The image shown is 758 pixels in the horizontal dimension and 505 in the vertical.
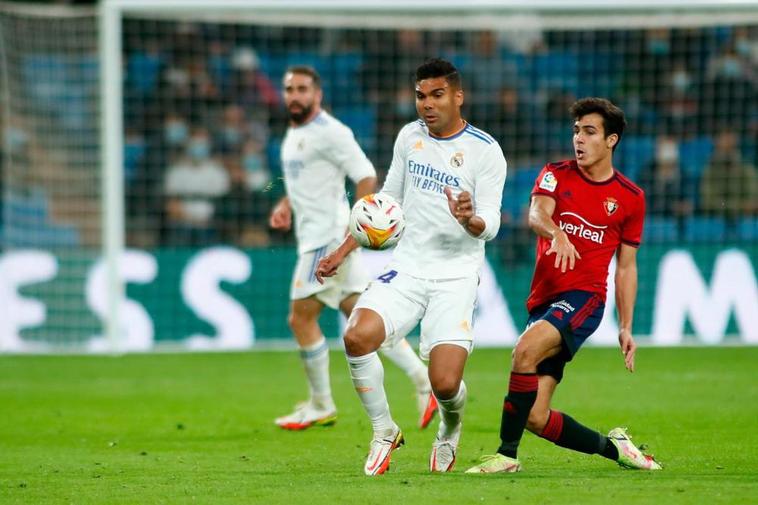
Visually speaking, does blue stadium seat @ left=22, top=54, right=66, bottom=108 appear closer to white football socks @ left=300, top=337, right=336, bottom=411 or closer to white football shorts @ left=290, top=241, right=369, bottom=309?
white football shorts @ left=290, top=241, right=369, bottom=309

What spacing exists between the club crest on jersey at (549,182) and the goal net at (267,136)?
8259mm

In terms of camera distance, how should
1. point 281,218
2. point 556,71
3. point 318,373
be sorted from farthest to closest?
point 556,71 → point 281,218 → point 318,373

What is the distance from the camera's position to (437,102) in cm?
792

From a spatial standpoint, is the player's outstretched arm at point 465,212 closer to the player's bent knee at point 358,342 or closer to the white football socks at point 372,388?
the player's bent knee at point 358,342

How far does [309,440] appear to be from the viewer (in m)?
9.50

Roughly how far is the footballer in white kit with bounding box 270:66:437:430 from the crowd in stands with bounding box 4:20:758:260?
20.4ft

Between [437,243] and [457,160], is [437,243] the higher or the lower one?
the lower one

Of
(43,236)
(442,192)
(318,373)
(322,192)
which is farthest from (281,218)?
(43,236)

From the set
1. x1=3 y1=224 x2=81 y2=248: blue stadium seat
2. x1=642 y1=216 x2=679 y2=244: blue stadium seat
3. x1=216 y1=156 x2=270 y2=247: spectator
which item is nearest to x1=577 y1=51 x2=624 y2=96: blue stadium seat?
x1=642 y1=216 x2=679 y2=244: blue stadium seat

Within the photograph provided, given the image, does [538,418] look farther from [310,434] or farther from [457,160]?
[310,434]

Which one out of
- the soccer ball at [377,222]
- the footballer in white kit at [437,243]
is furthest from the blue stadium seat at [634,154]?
the soccer ball at [377,222]

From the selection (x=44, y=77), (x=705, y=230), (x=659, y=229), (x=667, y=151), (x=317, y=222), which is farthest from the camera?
(x=667, y=151)

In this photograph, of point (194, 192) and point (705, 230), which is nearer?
point (705, 230)

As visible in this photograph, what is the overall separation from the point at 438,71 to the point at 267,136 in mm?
10457
